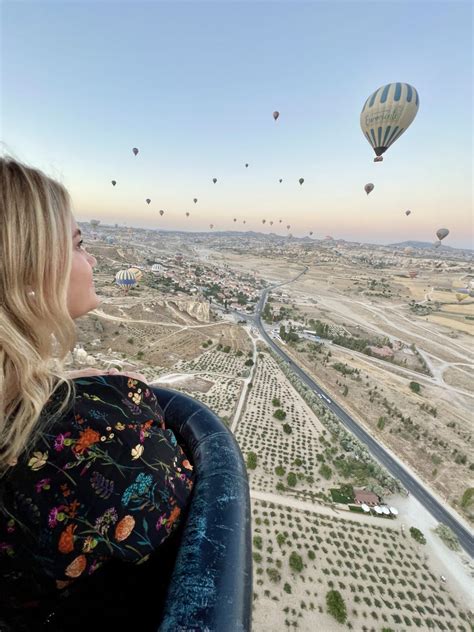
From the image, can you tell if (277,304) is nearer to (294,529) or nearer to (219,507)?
(294,529)

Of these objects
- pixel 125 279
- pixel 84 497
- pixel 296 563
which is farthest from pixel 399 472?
pixel 125 279

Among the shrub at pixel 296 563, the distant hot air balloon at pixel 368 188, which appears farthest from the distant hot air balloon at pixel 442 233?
the shrub at pixel 296 563

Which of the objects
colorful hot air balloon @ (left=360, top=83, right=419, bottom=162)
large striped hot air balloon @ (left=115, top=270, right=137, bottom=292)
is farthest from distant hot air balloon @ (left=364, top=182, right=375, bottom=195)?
large striped hot air balloon @ (left=115, top=270, right=137, bottom=292)

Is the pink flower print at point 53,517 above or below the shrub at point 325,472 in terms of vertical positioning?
above

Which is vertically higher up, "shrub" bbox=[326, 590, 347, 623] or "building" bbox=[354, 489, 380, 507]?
"shrub" bbox=[326, 590, 347, 623]

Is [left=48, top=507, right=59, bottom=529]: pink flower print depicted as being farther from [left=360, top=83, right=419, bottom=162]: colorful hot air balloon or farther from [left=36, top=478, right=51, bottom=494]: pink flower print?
[left=360, top=83, right=419, bottom=162]: colorful hot air balloon

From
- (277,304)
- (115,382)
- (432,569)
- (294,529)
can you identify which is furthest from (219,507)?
(277,304)

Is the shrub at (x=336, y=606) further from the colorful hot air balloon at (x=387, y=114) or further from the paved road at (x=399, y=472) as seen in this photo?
the colorful hot air balloon at (x=387, y=114)

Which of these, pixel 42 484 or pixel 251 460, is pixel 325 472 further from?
pixel 42 484
